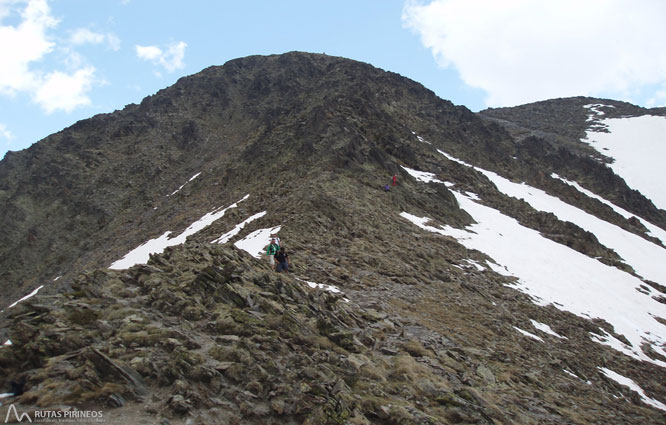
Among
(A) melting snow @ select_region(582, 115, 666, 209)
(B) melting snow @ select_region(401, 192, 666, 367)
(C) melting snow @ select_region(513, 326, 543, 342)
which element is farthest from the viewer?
(A) melting snow @ select_region(582, 115, 666, 209)

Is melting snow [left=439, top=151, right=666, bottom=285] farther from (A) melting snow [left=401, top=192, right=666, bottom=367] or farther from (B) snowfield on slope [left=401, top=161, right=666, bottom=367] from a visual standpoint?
(A) melting snow [left=401, top=192, right=666, bottom=367]

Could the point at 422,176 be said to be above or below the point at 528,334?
above

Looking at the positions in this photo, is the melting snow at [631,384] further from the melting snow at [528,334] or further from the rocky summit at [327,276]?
the melting snow at [528,334]

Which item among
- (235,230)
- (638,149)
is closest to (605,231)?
(235,230)

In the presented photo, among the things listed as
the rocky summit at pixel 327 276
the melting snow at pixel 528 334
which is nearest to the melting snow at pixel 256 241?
the rocky summit at pixel 327 276

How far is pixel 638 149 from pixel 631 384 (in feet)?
285

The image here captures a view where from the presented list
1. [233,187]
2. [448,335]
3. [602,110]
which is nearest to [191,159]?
[233,187]

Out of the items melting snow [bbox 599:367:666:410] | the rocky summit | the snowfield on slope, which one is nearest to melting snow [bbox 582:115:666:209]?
the rocky summit

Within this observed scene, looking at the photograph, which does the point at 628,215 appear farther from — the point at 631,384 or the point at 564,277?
the point at 631,384

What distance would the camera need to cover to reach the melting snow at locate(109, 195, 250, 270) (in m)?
28.2

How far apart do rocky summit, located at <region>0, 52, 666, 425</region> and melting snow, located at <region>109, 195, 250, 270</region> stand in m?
0.34

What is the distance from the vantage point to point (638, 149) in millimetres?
83250

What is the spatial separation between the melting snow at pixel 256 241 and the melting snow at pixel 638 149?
230 ft

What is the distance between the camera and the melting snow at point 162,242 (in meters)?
28.2
